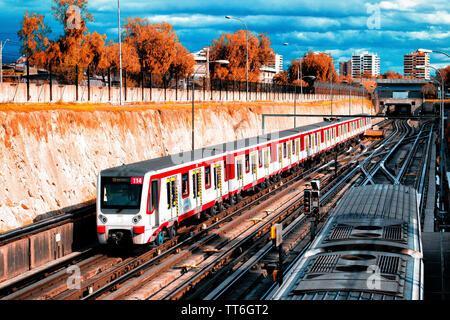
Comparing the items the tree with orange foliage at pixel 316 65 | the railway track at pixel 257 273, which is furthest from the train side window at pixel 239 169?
the tree with orange foliage at pixel 316 65

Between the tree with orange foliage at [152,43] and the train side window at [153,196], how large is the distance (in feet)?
153

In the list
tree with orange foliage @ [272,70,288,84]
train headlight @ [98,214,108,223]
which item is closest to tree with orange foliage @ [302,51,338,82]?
tree with orange foliage @ [272,70,288,84]

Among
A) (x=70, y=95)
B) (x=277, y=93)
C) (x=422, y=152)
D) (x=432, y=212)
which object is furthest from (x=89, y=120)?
(x=277, y=93)

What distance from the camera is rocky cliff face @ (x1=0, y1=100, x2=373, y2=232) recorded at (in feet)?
67.8

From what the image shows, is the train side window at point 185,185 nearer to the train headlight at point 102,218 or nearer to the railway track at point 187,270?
the railway track at point 187,270

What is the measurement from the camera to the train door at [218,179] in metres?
23.6

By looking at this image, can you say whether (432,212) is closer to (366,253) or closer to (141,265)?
(141,265)

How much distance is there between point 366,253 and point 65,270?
381 inches

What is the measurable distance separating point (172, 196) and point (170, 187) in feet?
1.21

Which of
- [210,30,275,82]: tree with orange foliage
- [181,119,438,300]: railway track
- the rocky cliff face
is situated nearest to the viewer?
[181,119,438,300]: railway track

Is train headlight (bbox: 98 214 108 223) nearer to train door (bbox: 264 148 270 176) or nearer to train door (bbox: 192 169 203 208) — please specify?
train door (bbox: 192 169 203 208)

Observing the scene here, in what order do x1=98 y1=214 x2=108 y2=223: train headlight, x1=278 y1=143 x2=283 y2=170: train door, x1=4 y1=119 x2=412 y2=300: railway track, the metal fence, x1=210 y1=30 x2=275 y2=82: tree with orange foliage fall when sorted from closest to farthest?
x1=4 y1=119 x2=412 y2=300: railway track → x1=98 y1=214 x2=108 y2=223: train headlight → the metal fence → x1=278 y1=143 x2=283 y2=170: train door → x1=210 y1=30 x2=275 y2=82: tree with orange foliage

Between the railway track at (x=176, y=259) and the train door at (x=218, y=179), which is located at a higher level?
the train door at (x=218, y=179)

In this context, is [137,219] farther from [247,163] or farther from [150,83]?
[150,83]
